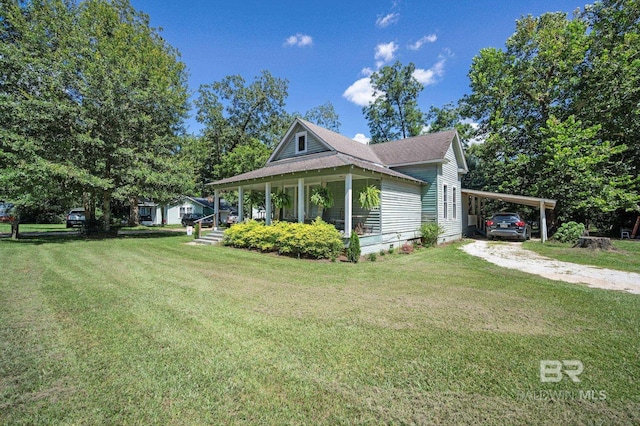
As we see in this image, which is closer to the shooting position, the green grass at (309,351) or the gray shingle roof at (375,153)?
the green grass at (309,351)

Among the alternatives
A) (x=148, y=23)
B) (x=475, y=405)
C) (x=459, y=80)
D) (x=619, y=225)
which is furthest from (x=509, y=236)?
(x=148, y=23)

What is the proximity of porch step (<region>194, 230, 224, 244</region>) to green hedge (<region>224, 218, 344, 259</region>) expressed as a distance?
3124mm

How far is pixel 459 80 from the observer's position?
23.2 metres

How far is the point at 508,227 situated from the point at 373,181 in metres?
9.15

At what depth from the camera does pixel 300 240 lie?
990 centimetres

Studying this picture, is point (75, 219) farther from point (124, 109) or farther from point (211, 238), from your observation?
point (211, 238)

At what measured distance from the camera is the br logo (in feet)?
9.06

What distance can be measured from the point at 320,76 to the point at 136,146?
13.5 metres

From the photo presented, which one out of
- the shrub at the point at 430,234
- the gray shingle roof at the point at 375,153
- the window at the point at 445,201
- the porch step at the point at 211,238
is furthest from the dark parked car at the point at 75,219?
the window at the point at 445,201

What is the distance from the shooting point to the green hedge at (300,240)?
9.72 meters

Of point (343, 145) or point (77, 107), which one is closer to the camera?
point (77, 107)

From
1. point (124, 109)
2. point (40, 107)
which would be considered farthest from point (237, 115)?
point (40, 107)

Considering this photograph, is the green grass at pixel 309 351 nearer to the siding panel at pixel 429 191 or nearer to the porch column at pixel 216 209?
the siding panel at pixel 429 191

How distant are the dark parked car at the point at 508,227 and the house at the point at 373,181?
1965 mm
